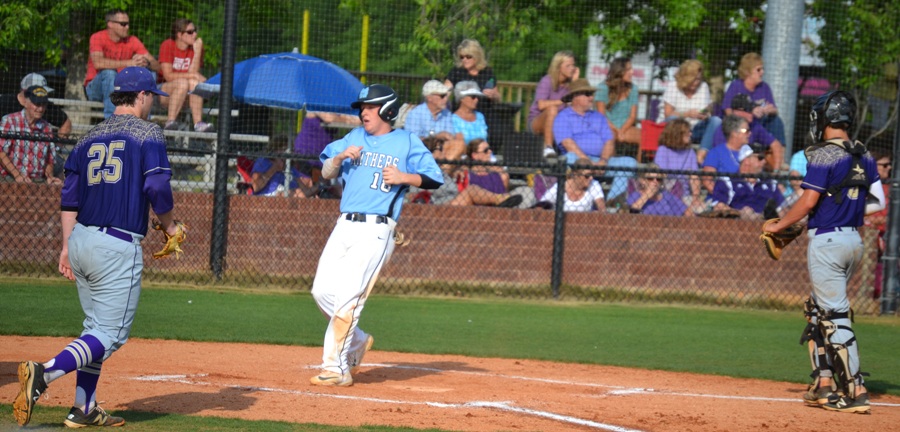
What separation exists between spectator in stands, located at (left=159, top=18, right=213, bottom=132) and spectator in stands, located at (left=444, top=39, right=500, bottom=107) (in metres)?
3.38

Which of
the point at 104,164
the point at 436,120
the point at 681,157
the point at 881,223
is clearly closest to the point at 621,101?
the point at 681,157

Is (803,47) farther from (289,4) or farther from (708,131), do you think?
(289,4)

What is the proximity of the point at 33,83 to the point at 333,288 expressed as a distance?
6.87 meters

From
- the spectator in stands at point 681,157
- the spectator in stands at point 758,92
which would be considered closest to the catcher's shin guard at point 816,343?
the spectator in stands at point 681,157

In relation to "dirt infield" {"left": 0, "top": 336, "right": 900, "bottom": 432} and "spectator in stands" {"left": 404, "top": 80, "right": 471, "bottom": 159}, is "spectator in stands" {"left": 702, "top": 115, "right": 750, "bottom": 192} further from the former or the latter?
"dirt infield" {"left": 0, "top": 336, "right": 900, "bottom": 432}

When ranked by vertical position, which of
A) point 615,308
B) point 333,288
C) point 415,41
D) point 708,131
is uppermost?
point 415,41

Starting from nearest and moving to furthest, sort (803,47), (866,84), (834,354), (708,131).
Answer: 1. (834,354)
2. (708,131)
3. (866,84)
4. (803,47)

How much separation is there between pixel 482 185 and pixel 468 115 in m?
1.22

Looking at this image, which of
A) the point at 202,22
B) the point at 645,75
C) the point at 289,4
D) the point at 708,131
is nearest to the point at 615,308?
the point at 708,131

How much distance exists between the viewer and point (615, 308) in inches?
489

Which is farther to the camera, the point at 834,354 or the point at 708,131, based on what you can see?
the point at 708,131

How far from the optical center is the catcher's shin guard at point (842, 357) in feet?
23.4

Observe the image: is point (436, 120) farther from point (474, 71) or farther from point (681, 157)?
point (681, 157)

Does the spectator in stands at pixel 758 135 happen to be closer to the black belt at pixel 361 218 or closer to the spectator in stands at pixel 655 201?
the spectator in stands at pixel 655 201
